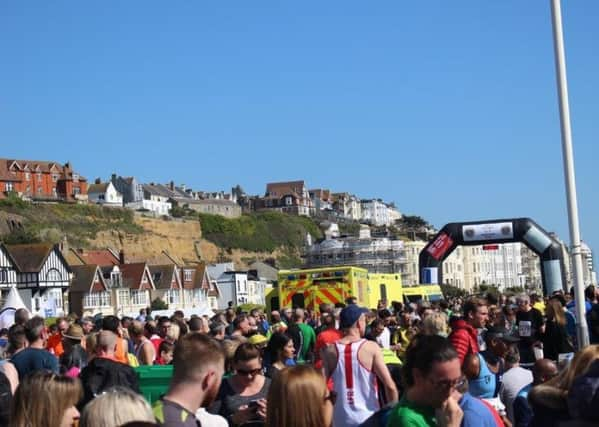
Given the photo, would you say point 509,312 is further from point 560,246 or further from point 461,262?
point 461,262

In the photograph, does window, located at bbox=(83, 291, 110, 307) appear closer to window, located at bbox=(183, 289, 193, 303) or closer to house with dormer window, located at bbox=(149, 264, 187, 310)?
house with dormer window, located at bbox=(149, 264, 187, 310)

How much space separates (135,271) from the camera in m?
95.5

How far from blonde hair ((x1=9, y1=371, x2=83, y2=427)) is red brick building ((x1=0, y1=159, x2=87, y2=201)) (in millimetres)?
118257

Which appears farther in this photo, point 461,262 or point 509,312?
point 461,262

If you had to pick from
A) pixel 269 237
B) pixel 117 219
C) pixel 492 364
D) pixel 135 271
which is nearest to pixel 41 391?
pixel 492 364

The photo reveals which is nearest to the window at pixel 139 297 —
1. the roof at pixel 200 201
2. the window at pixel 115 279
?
the window at pixel 115 279

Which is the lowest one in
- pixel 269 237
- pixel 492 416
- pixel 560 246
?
pixel 492 416

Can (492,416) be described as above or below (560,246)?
below

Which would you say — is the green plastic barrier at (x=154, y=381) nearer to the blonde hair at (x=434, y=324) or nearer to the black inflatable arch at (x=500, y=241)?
the blonde hair at (x=434, y=324)

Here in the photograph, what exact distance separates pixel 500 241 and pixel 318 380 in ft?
97.3

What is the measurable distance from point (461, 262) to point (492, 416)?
528ft

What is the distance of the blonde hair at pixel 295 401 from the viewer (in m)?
4.82

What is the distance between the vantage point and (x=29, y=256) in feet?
263

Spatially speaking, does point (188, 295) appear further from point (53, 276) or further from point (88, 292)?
point (53, 276)
